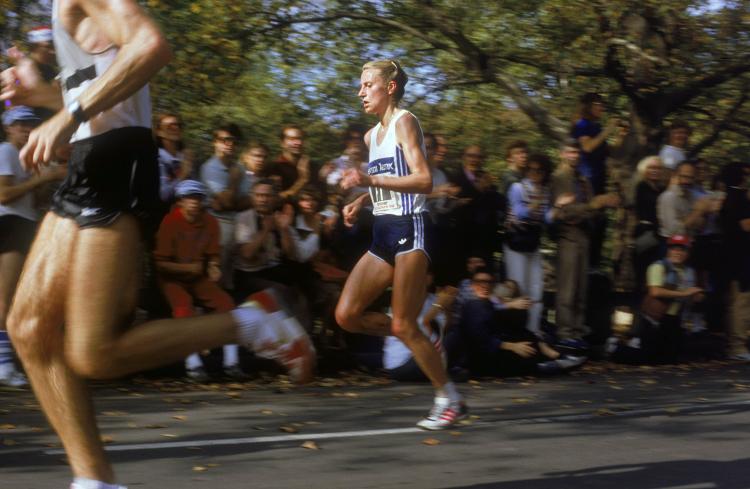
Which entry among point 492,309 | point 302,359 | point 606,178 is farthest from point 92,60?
point 606,178

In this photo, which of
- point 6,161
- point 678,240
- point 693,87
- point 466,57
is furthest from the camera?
point 466,57

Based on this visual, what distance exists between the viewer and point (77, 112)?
12.9 ft

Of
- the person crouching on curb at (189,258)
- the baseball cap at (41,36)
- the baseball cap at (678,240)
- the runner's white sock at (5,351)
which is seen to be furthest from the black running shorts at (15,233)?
the baseball cap at (678,240)

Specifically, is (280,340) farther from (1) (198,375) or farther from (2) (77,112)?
(1) (198,375)

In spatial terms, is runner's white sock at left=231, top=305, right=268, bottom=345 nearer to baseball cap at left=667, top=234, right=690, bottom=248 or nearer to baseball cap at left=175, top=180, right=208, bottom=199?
baseball cap at left=175, top=180, right=208, bottom=199

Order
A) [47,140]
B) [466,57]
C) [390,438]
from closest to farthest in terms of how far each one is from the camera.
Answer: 1. [47,140]
2. [390,438]
3. [466,57]

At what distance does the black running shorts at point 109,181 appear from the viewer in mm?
4086

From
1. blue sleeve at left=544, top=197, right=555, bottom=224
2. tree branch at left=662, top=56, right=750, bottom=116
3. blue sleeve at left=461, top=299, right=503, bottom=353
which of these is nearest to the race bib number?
blue sleeve at left=461, top=299, right=503, bottom=353

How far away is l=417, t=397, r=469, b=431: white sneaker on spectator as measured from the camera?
21.9 ft

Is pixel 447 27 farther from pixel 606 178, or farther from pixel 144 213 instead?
pixel 144 213

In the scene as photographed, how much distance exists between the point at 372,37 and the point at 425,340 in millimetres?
9477

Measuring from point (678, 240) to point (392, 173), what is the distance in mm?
5755

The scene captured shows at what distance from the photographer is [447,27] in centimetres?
1469

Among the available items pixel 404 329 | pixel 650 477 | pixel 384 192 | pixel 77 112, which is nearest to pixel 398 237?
pixel 384 192
